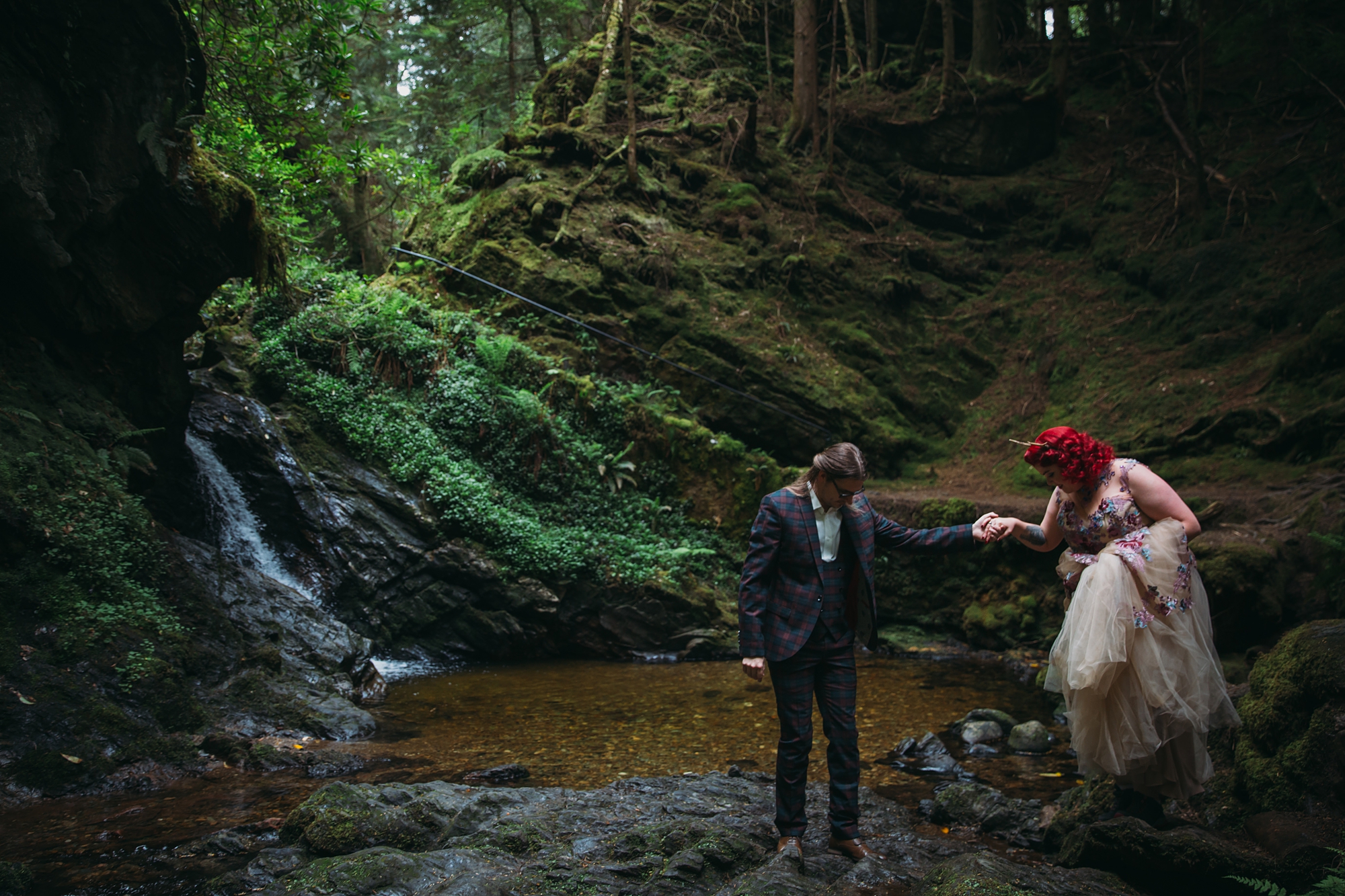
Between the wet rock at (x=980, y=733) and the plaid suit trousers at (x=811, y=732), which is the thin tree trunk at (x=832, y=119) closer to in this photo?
the wet rock at (x=980, y=733)

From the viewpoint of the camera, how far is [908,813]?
15.7 ft

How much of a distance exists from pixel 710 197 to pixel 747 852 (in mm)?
15507

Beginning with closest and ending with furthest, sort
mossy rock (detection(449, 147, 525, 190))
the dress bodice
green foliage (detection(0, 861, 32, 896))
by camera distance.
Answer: green foliage (detection(0, 861, 32, 896))
the dress bodice
mossy rock (detection(449, 147, 525, 190))

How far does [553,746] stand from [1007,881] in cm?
411

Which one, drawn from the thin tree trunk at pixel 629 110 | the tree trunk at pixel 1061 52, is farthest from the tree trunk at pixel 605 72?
the tree trunk at pixel 1061 52

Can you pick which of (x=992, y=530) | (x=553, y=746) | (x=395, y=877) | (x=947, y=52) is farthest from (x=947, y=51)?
(x=395, y=877)

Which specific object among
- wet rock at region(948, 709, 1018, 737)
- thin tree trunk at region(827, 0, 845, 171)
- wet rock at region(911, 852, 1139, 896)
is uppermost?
thin tree trunk at region(827, 0, 845, 171)

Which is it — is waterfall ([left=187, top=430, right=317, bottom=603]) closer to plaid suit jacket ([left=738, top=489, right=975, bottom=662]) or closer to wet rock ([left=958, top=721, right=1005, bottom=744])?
plaid suit jacket ([left=738, top=489, right=975, bottom=662])

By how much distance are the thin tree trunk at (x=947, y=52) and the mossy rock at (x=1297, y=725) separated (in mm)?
18004

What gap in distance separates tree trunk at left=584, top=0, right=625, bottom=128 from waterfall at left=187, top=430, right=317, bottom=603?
1157 centimetres

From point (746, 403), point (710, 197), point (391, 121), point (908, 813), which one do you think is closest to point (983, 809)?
point (908, 813)

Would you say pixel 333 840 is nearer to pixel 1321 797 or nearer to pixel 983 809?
pixel 983 809

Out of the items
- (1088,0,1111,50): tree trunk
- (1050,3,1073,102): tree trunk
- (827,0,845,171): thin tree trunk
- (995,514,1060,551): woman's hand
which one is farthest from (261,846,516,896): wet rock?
(1088,0,1111,50): tree trunk

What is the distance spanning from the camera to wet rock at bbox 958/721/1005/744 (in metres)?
6.38
